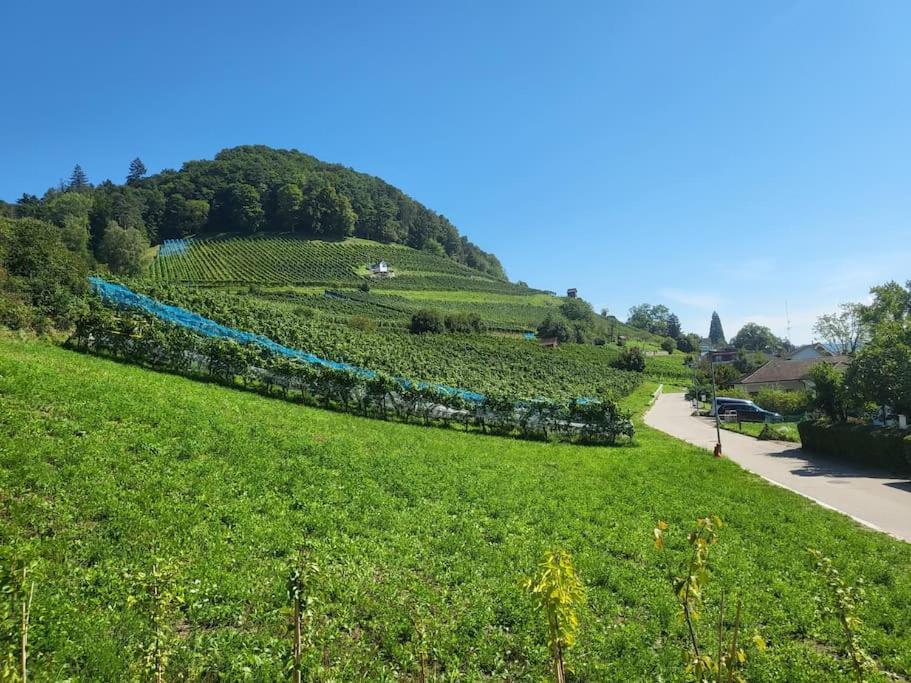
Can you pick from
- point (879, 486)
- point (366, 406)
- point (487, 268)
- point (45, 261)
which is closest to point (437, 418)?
point (366, 406)

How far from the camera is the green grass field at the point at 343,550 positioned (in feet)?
16.7

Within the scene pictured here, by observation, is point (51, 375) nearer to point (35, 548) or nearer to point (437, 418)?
point (35, 548)

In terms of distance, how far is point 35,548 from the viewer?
5.58 meters

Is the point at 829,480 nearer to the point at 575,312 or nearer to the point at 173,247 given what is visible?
the point at 575,312

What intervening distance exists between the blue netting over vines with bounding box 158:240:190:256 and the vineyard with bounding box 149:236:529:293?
176 millimetres

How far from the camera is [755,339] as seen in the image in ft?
467

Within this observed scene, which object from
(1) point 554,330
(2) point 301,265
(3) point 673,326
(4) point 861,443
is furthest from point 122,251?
(3) point 673,326

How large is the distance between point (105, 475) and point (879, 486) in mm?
20167

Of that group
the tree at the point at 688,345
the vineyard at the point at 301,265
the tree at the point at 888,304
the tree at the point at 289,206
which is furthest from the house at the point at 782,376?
the tree at the point at 289,206

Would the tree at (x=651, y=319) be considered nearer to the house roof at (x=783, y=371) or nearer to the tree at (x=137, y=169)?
the house roof at (x=783, y=371)

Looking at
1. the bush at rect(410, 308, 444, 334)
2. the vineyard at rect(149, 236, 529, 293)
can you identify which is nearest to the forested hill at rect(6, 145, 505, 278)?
the vineyard at rect(149, 236, 529, 293)

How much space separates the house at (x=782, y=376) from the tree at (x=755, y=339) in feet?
272

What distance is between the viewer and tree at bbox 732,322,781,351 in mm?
139625

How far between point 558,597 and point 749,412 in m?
44.0
